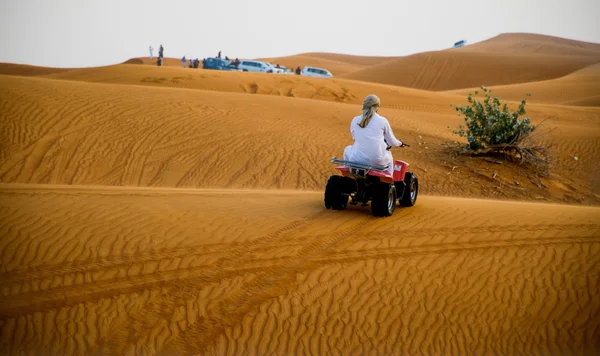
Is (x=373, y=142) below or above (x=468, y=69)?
below

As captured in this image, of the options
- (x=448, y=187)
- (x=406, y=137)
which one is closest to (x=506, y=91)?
(x=406, y=137)

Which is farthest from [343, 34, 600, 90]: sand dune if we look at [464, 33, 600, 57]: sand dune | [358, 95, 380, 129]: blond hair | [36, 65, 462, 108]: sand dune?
[358, 95, 380, 129]: blond hair

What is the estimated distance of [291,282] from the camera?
729 cm

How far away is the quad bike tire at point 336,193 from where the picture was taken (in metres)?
9.25

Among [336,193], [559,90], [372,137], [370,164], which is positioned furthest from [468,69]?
[370,164]

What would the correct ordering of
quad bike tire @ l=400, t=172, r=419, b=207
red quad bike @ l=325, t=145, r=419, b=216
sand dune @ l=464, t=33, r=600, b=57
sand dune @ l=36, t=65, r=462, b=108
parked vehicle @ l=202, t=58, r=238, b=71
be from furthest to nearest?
sand dune @ l=464, t=33, r=600, b=57
parked vehicle @ l=202, t=58, r=238, b=71
sand dune @ l=36, t=65, r=462, b=108
quad bike tire @ l=400, t=172, r=419, b=207
red quad bike @ l=325, t=145, r=419, b=216

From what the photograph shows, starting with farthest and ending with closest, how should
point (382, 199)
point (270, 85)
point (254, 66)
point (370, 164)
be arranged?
point (254, 66) < point (270, 85) < point (382, 199) < point (370, 164)

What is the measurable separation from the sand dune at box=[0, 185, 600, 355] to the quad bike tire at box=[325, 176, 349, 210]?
0.76ft

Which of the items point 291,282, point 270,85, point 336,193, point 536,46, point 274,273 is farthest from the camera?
point 536,46

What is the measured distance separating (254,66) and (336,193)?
39.1 metres

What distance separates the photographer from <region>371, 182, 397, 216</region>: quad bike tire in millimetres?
9023

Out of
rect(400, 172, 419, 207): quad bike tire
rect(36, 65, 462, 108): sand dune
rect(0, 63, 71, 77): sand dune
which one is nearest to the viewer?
rect(400, 172, 419, 207): quad bike tire

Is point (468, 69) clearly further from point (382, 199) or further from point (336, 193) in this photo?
point (382, 199)

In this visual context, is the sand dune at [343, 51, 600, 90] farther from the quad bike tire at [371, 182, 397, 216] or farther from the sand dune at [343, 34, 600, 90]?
the quad bike tire at [371, 182, 397, 216]
